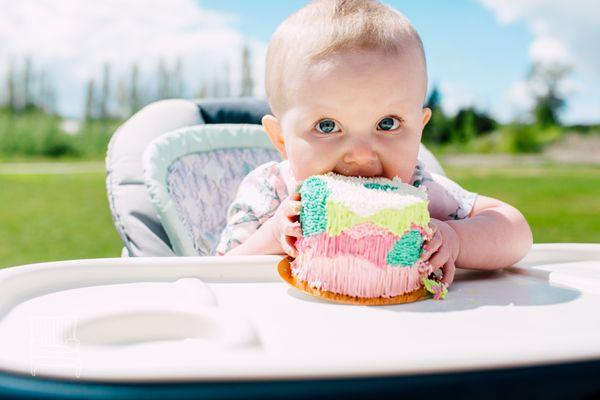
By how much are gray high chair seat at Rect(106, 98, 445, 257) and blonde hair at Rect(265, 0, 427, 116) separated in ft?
1.75

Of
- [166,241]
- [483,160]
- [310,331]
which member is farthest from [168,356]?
[483,160]

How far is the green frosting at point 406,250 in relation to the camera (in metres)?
0.79

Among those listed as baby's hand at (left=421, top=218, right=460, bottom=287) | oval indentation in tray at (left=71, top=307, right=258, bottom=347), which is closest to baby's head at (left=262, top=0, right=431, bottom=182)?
baby's hand at (left=421, top=218, right=460, bottom=287)

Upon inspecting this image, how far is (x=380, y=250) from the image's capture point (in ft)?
2.58

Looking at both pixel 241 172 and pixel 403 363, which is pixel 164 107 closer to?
pixel 241 172

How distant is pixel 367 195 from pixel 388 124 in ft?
0.51

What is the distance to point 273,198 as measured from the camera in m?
1.20

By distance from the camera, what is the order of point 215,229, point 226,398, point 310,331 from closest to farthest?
point 226,398 → point 310,331 → point 215,229

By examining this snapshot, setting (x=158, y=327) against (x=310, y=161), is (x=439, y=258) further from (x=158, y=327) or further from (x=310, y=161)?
(x=158, y=327)

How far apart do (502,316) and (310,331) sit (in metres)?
0.23

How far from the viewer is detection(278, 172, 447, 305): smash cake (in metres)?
0.77

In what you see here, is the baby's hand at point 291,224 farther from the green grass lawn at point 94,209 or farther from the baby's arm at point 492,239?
the green grass lawn at point 94,209

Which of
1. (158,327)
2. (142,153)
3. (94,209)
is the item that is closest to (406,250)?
(158,327)

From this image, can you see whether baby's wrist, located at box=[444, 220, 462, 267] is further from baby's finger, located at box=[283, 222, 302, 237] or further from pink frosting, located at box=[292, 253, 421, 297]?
baby's finger, located at box=[283, 222, 302, 237]
